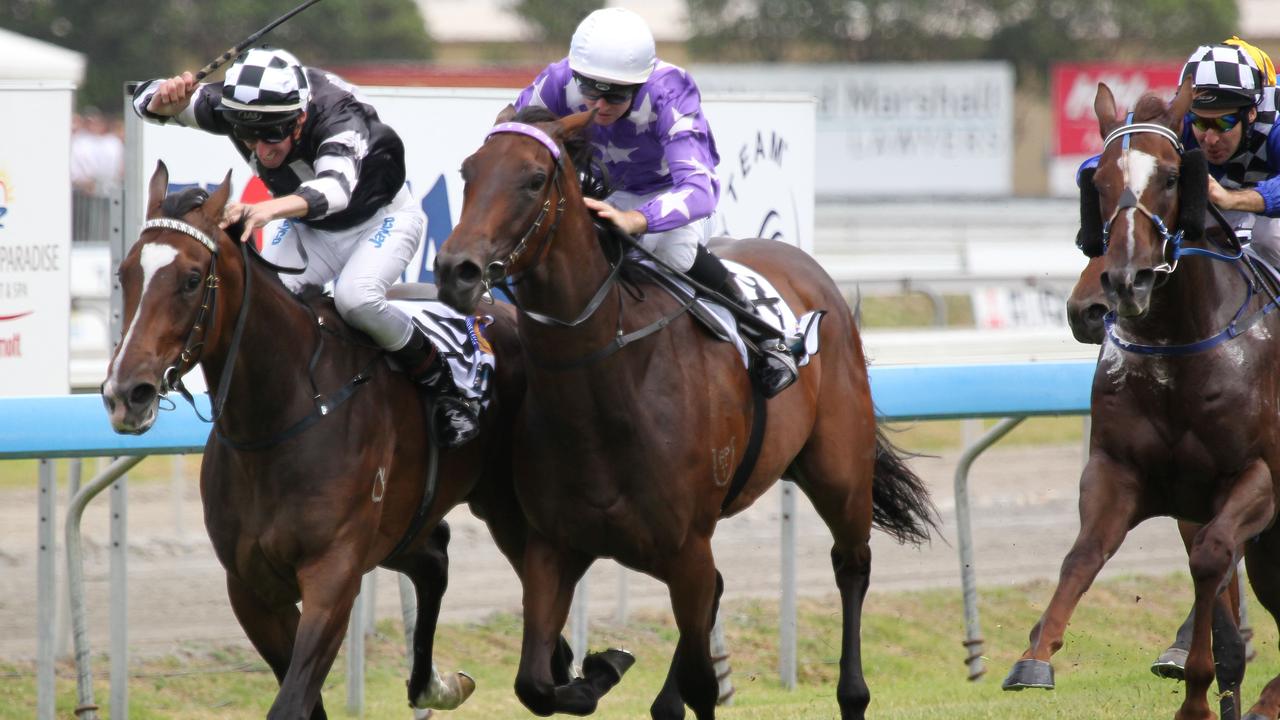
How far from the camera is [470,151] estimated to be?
7.46 metres

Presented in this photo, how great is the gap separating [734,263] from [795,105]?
2037 millimetres

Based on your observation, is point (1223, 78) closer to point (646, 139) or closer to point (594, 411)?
point (646, 139)

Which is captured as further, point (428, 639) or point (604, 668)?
point (428, 639)

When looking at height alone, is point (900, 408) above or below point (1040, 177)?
above

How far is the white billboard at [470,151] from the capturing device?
702 centimetres

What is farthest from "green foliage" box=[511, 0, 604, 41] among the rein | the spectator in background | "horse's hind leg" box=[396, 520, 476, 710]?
the rein

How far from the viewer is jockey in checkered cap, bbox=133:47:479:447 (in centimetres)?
520

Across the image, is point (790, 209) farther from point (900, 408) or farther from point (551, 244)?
point (551, 244)

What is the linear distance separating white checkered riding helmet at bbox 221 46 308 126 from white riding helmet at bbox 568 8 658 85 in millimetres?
817

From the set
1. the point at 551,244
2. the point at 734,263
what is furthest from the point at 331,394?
the point at 734,263

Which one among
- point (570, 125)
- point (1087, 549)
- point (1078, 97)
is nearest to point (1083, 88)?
point (1078, 97)

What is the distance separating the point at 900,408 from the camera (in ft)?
25.0

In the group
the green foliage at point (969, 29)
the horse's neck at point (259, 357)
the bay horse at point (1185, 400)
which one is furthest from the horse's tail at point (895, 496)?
the green foliage at point (969, 29)

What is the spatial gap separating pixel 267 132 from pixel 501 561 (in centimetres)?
509
